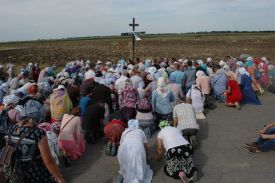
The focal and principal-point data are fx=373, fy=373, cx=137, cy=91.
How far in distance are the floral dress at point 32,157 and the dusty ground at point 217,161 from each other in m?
2.46

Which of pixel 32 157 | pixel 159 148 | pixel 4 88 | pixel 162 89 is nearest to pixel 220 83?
pixel 162 89

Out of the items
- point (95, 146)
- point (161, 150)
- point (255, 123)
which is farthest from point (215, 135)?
point (95, 146)

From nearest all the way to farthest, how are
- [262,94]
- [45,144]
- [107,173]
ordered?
[45,144]
[107,173]
[262,94]

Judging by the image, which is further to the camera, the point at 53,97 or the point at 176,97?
the point at 176,97

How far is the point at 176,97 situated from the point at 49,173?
6.94 metres

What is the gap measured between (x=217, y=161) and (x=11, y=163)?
4.88m

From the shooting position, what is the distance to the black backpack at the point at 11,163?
490cm

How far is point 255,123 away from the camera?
11305mm

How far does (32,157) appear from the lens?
16.5ft

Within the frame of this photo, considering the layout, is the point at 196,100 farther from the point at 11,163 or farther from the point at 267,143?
the point at 11,163

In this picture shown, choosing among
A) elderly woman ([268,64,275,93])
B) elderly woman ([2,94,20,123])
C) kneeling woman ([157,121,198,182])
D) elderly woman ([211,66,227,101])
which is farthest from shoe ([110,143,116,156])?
elderly woman ([268,64,275,93])

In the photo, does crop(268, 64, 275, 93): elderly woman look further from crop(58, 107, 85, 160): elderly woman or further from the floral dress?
the floral dress

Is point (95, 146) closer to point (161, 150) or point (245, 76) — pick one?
point (161, 150)

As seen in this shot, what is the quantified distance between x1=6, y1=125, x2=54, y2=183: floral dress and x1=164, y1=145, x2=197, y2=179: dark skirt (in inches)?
108
